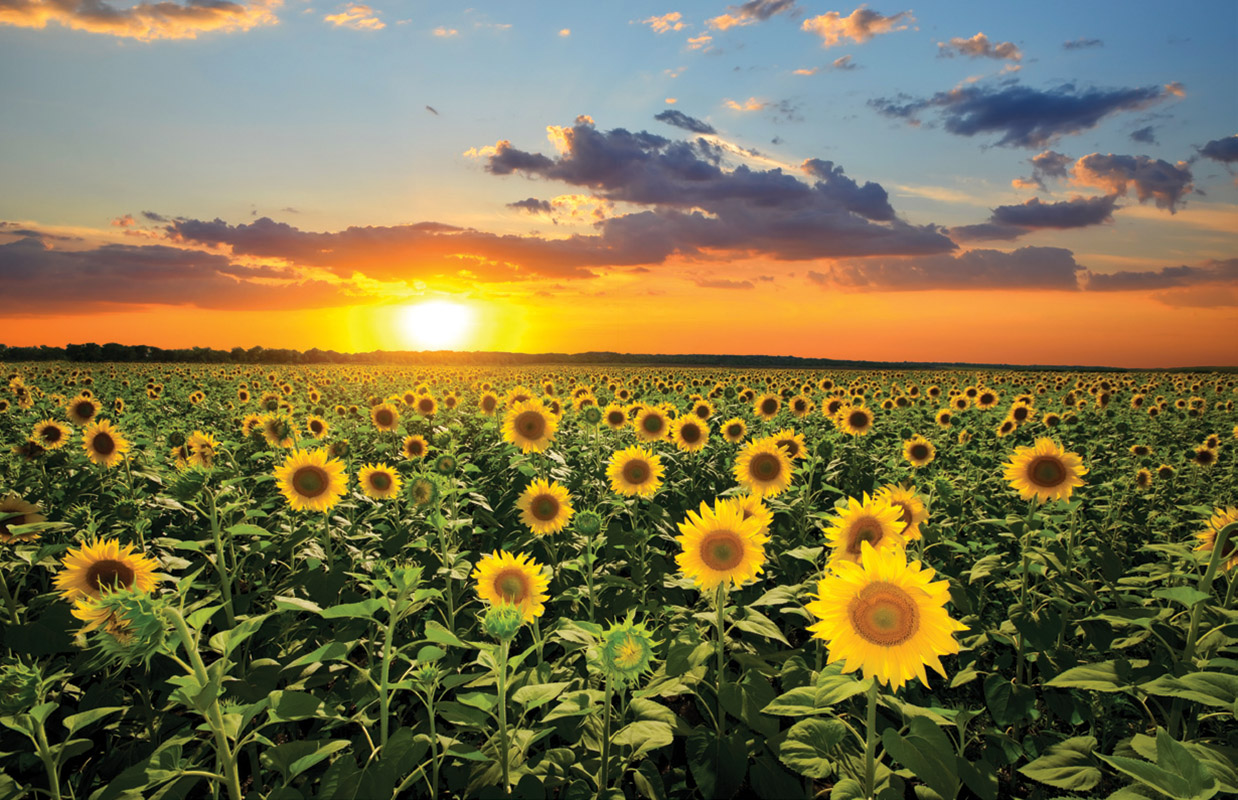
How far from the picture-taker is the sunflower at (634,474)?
5.82m

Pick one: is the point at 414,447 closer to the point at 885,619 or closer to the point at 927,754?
the point at 885,619

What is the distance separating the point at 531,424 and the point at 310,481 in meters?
2.75

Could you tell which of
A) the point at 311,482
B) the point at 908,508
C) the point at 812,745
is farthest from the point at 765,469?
the point at 311,482

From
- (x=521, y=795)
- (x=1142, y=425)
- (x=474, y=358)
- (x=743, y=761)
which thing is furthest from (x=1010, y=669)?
(x=474, y=358)

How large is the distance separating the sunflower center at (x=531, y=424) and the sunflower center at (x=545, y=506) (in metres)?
2.49

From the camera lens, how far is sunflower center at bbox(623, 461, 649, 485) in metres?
5.82

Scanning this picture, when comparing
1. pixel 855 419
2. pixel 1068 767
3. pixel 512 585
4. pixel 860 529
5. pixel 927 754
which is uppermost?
pixel 855 419

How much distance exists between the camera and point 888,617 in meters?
2.15

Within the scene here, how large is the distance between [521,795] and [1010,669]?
3.80 metres

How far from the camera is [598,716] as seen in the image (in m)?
2.91

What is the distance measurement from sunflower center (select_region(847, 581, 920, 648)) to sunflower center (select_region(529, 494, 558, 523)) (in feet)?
10.3

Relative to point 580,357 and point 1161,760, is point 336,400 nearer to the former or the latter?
point 1161,760

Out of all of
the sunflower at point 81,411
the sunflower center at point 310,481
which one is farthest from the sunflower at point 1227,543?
the sunflower at point 81,411

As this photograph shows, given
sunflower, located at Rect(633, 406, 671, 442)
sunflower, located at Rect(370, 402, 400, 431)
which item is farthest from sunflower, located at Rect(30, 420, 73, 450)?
sunflower, located at Rect(633, 406, 671, 442)
